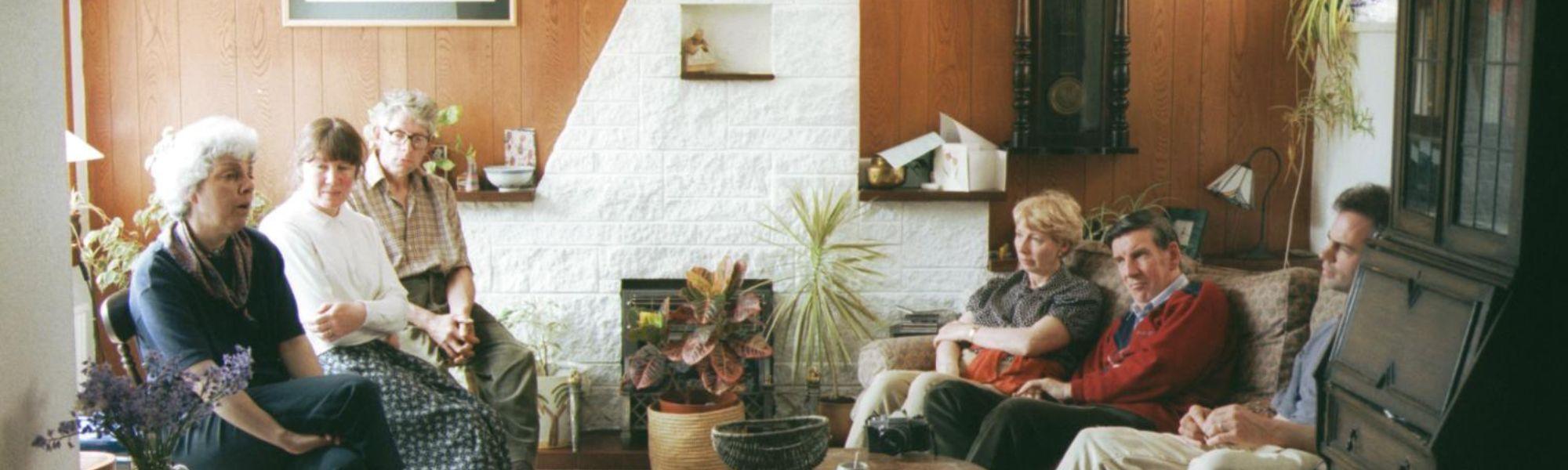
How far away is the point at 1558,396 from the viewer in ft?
8.05

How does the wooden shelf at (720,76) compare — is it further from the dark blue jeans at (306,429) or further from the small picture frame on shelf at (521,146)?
the dark blue jeans at (306,429)

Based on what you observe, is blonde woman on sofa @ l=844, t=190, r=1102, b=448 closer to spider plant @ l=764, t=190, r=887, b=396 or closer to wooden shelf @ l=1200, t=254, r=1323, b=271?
spider plant @ l=764, t=190, r=887, b=396

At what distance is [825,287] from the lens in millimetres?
5102

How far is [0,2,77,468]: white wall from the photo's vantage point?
2570 millimetres

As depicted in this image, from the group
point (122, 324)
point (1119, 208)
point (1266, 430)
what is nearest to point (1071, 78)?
point (1119, 208)

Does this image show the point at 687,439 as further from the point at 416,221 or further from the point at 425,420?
the point at 425,420

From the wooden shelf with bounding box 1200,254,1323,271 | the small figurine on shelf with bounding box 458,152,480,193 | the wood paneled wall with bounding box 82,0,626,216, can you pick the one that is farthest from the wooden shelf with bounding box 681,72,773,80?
the wooden shelf with bounding box 1200,254,1323,271

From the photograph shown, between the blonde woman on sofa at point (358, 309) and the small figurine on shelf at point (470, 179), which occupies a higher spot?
the small figurine on shelf at point (470, 179)

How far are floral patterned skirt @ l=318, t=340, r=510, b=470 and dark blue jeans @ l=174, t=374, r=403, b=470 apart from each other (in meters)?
0.41

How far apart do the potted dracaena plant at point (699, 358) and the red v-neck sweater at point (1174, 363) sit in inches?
50.7

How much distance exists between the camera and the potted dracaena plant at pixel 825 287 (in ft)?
16.7

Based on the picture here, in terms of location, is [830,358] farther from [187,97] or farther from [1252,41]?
[187,97]


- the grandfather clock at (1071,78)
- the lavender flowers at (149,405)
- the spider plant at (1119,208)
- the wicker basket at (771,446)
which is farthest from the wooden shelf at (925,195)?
the lavender flowers at (149,405)

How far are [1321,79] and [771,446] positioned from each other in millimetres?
2865
